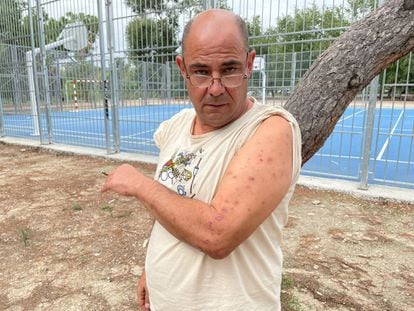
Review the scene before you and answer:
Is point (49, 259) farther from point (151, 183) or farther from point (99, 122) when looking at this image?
point (99, 122)

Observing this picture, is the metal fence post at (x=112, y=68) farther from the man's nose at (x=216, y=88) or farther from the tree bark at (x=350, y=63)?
the man's nose at (x=216, y=88)

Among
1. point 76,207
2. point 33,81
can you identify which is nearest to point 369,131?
point 76,207

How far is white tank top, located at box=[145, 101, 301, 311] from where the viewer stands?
1.15 meters

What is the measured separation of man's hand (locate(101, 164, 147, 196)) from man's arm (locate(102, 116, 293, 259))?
81 mm

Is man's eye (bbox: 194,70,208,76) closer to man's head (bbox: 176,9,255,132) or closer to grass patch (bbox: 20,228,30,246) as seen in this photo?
man's head (bbox: 176,9,255,132)

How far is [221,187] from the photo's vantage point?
1044mm

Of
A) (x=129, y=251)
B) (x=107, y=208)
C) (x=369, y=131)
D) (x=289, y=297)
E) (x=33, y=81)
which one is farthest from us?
(x=33, y=81)

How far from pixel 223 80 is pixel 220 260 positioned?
588 mm

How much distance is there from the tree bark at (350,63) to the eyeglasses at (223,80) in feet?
2.50

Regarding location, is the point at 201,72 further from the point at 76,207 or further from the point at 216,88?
the point at 76,207

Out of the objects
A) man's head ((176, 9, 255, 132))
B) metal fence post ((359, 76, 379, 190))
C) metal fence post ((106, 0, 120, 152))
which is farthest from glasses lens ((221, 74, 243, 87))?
metal fence post ((106, 0, 120, 152))

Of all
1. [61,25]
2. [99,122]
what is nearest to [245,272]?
[99,122]

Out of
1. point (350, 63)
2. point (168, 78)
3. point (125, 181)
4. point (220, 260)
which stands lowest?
point (220, 260)

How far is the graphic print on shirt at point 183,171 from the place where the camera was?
1.20 metres
